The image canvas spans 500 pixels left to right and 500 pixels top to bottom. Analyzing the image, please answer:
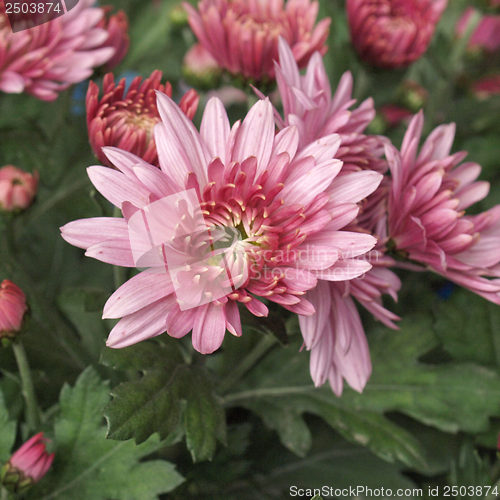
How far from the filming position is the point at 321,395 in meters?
0.78

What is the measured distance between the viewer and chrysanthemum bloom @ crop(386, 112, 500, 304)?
1.88 feet

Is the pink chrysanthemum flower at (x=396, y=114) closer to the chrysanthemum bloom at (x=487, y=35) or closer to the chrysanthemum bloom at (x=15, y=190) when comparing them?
the chrysanthemum bloom at (x=487, y=35)

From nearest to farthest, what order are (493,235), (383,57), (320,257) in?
(320,257)
(493,235)
(383,57)

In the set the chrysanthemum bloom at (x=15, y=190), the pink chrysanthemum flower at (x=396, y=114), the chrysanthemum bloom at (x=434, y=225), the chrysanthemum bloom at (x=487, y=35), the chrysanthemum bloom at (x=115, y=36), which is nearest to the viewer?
the chrysanthemum bloom at (x=434, y=225)

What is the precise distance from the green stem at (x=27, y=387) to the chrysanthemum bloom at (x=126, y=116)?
0.21 meters

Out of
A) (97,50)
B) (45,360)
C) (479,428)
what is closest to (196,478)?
(45,360)

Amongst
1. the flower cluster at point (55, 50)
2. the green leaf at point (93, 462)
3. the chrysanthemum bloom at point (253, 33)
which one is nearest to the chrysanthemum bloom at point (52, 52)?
the flower cluster at point (55, 50)

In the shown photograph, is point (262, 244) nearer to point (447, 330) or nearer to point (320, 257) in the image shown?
point (320, 257)

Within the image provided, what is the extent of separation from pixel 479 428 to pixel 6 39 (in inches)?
29.2

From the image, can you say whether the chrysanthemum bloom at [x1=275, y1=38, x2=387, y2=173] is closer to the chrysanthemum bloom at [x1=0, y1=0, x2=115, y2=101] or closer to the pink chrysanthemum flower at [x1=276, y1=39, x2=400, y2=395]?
the pink chrysanthemum flower at [x1=276, y1=39, x2=400, y2=395]

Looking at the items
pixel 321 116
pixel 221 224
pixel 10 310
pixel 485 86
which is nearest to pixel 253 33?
pixel 321 116

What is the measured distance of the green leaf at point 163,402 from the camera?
1.71ft

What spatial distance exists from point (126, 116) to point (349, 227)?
0.75ft

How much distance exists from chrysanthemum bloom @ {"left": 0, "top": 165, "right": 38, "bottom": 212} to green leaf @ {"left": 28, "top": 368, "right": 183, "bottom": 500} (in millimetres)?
221
